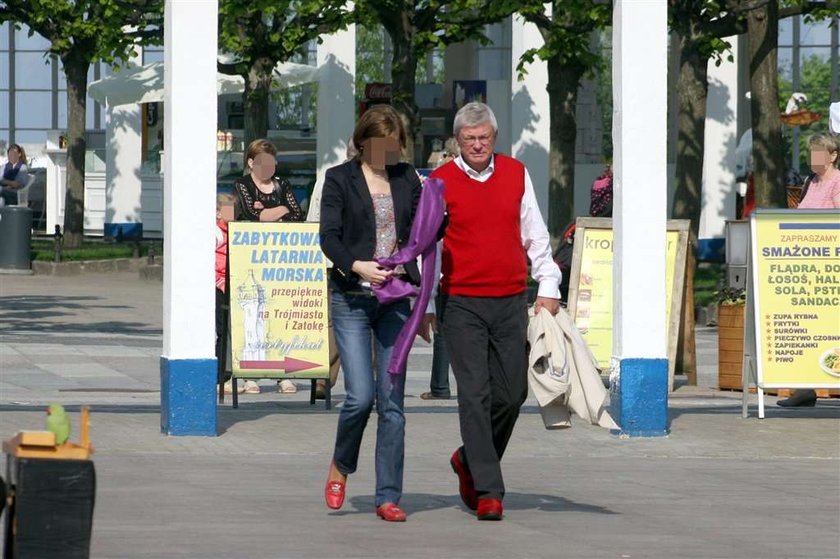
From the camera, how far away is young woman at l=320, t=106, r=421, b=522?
8266 millimetres

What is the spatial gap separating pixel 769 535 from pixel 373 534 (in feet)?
5.49

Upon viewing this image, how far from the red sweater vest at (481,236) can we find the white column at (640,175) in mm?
2980

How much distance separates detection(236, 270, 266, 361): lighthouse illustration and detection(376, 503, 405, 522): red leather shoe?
4.88 m

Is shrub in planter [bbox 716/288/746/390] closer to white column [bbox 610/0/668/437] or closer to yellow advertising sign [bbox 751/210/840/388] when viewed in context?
yellow advertising sign [bbox 751/210/840/388]

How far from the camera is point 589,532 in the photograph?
317 inches

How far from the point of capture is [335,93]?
3684cm

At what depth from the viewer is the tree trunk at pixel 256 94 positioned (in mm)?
29609

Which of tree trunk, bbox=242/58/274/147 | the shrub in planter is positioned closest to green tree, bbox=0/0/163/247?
tree trunk, bbox=242/58/274/147

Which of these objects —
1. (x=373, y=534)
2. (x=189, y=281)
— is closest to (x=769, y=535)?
(x=373, y=534)

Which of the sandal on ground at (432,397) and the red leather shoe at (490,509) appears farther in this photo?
the sandal on ground at (432,397)

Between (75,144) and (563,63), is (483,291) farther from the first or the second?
(75,144)

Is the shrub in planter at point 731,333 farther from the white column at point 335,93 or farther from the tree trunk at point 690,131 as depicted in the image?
the white column at point 335,93

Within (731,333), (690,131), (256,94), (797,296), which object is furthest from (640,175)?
(256,94)

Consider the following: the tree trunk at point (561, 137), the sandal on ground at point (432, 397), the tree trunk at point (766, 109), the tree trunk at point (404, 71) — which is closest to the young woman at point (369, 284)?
the sandal on ground at point (432, 397)
